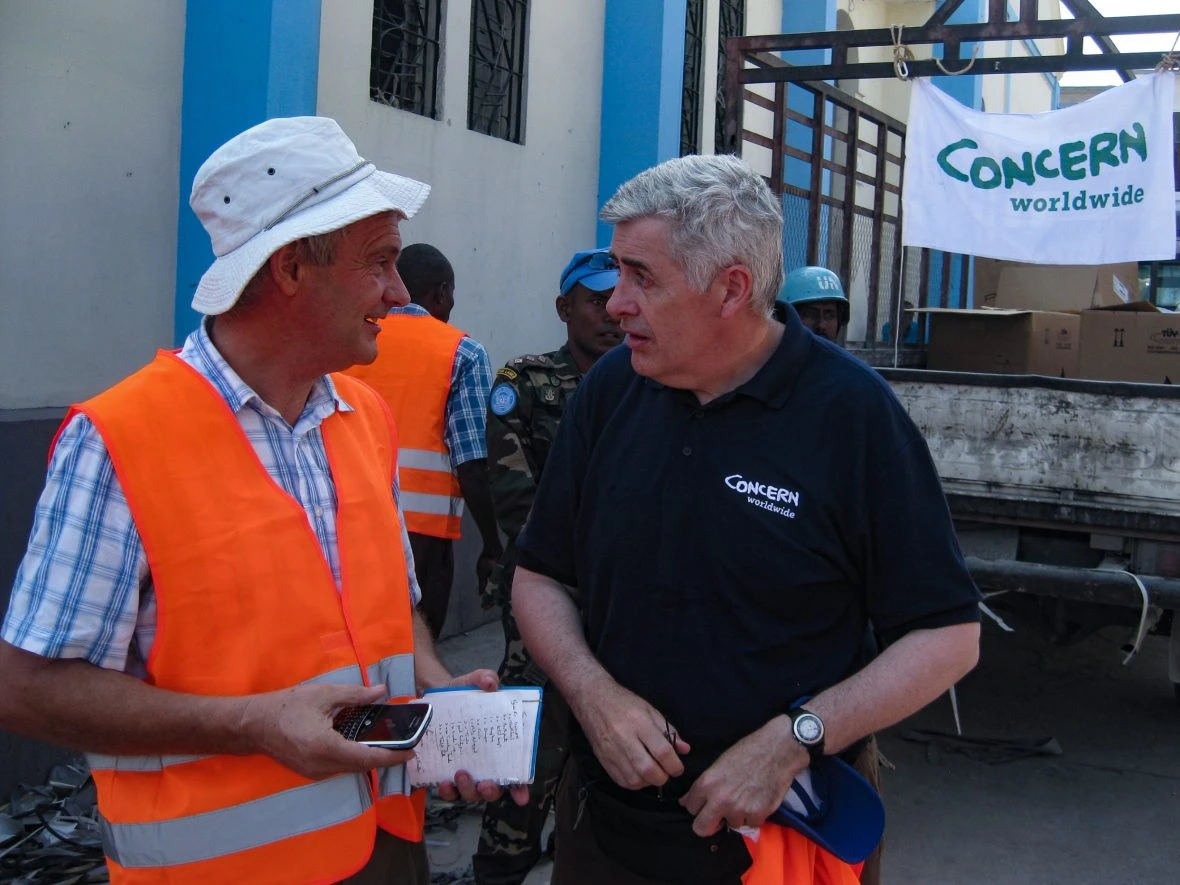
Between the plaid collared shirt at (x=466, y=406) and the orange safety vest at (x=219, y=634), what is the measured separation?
7.78 ft

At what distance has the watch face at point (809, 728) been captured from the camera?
179cm

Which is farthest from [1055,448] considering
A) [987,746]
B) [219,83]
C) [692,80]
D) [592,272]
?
[692,80]

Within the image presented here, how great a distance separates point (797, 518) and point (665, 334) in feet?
1.26

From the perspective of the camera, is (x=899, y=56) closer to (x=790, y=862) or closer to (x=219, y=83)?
(x=219, y=83)

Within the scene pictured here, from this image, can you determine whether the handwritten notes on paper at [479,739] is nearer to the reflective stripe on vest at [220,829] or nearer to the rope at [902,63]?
the reflective stripe on vest at [220,829]

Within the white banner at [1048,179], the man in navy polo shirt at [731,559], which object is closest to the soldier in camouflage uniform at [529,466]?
the man in navy polo shirt at [731,559]

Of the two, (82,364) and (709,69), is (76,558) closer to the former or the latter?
(82,364)

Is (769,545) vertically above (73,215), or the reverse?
(73,215)

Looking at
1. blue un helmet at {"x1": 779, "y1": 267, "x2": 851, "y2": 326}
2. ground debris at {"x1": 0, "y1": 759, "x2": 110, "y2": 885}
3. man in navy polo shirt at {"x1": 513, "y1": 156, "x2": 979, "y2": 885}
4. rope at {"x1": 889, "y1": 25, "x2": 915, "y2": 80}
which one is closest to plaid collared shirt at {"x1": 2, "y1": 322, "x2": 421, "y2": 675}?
man in navy polo shirt at {"x1": 513, "y1": 156, "x2": 979, "y2": 885}

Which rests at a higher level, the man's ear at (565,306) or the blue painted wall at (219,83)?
the blue painted wall at (219,83)

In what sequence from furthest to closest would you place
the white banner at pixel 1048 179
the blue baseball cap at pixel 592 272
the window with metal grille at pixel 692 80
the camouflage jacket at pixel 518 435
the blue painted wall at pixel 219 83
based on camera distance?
the window with metal grille at pixel 692 80 → the white banner at pixel 1048 179 → the blue painted wall at pixel 219 83 → the blue baseball cap at pixel 592 272 → the camouflage jacket at pixel 518 435

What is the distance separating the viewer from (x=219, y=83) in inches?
185

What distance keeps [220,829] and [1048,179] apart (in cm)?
539

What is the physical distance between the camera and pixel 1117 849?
13.7ft
